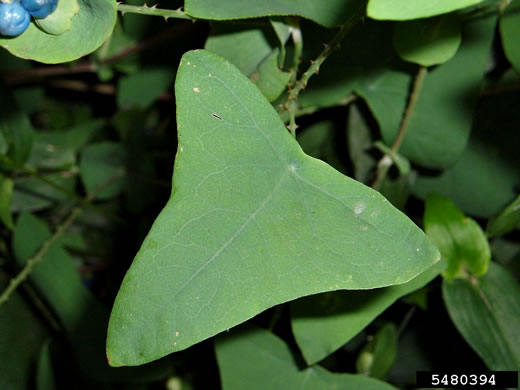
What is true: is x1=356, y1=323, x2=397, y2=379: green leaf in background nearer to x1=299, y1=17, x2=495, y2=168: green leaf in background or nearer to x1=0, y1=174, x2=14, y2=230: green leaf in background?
x1=299, y1=17, x2=495, y2=168: green leaf in background

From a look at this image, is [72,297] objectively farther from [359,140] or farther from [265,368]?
[359,140]

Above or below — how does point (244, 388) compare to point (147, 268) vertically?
below

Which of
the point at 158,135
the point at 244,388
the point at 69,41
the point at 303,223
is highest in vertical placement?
the point at 69,41

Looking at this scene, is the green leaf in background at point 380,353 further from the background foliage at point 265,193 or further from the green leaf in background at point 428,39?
the green leaf in background at point 428,39

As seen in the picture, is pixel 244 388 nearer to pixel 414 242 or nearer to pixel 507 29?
pixel 414 242

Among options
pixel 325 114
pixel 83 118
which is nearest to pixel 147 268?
pixel 325 114
